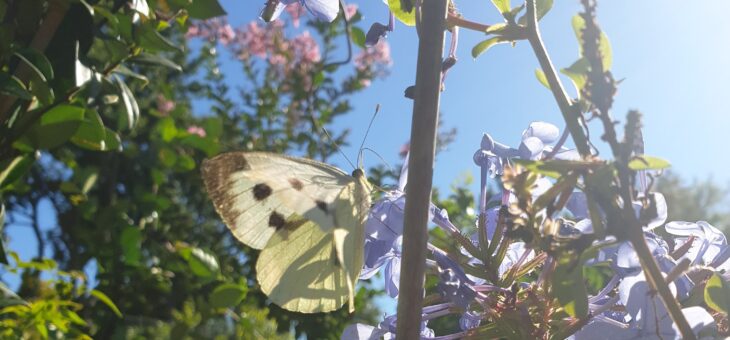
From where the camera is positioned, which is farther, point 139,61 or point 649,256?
point 139,61

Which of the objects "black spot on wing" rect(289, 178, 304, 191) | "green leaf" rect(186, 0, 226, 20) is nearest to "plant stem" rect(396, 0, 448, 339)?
"black spot on wing" rect(289, 178, 304, 191)

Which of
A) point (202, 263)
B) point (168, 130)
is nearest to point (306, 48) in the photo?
point (168, 130)

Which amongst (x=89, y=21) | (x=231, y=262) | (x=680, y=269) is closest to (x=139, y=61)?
(x=89, y=21)

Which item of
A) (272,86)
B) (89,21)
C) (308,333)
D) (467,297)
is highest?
(272,86)

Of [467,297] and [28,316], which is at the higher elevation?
[467,297]

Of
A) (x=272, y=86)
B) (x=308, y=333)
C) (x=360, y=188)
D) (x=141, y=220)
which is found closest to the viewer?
(x=360, y=188)

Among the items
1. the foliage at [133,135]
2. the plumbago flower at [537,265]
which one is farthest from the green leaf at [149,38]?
the plumbago flower at [537,265]

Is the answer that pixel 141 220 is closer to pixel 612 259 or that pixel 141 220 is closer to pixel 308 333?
pixel 308 333
